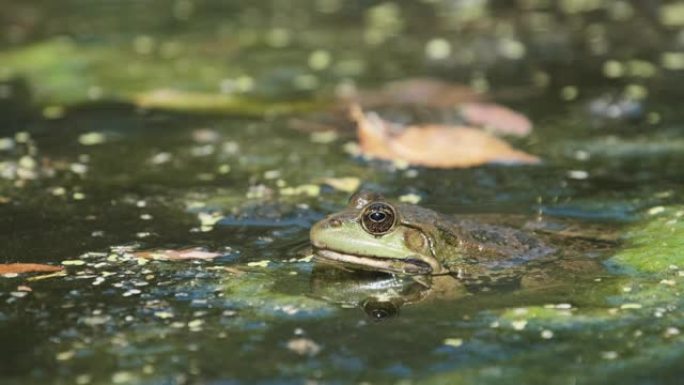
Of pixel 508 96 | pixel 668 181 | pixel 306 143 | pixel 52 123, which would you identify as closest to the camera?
pixel 668 181

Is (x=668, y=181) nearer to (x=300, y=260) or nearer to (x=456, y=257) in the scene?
(x=456, y=257)

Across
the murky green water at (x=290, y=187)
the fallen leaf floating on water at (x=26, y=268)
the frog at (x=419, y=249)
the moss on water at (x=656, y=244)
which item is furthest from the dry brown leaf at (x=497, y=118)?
the fallen leaf floating on water at (x=26, y=268)

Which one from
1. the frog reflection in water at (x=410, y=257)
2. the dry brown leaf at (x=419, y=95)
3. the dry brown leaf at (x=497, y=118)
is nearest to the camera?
the frog reflection in water at (x=410, y=257)

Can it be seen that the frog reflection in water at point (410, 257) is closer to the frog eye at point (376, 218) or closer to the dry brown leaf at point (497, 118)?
the frog eye at point (376, 218)

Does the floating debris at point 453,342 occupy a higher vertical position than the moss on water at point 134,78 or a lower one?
lower

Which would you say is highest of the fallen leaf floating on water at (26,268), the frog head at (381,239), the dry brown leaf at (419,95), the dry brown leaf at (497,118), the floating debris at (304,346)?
the dry brown leaf at (419,95)

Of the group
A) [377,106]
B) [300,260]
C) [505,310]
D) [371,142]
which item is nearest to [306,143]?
[371,142]
